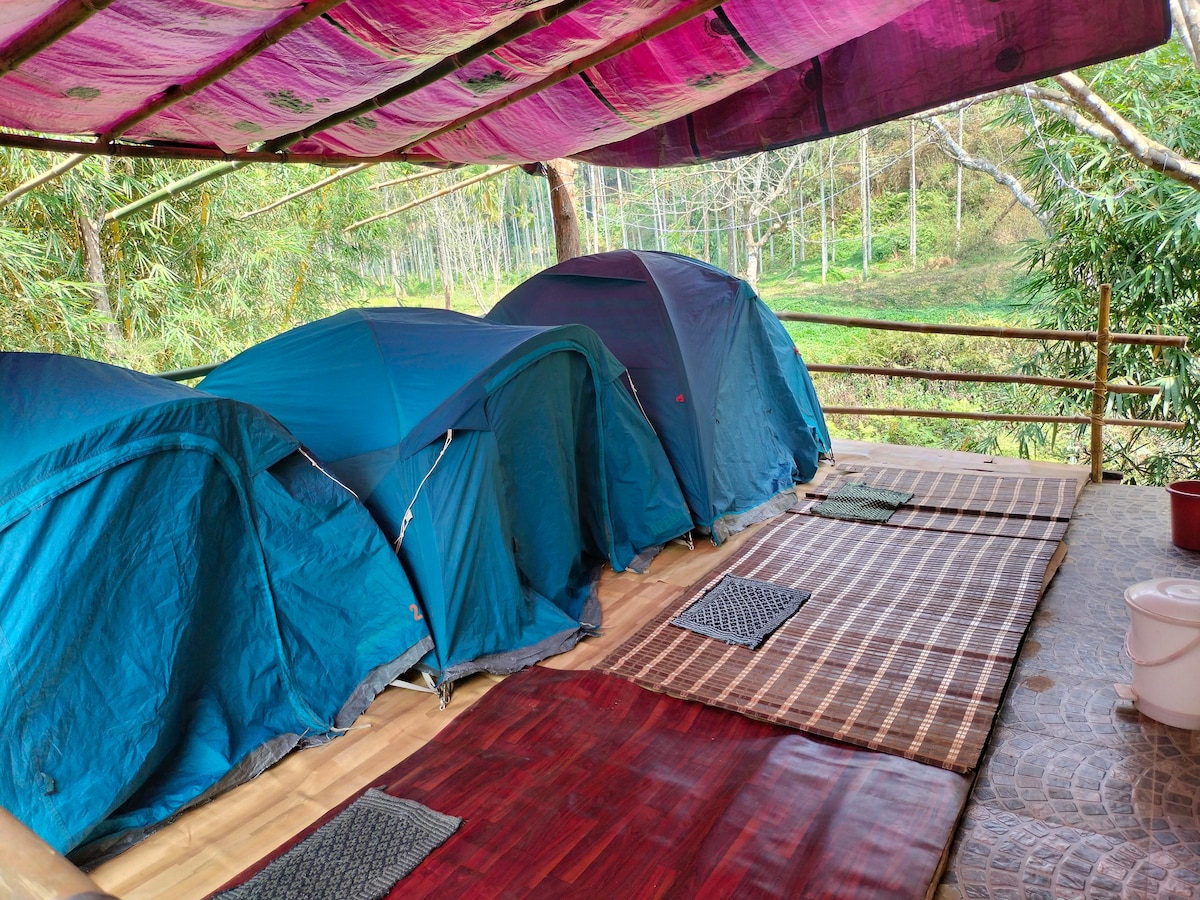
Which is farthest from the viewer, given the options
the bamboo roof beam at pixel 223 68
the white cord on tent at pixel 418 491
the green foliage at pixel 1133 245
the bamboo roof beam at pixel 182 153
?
the green foliage at pixel 1133 245

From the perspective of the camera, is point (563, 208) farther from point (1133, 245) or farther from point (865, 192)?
point (865, 192)

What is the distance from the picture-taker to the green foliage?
4.99 metres

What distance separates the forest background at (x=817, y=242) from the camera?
16.5 ft

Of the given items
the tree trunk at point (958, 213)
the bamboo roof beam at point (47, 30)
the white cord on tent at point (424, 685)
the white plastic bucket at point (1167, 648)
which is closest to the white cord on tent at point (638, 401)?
the white cord on tent at point (424, 685)

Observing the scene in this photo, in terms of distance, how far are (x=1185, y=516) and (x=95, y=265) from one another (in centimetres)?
628

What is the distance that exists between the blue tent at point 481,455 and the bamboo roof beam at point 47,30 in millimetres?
1422

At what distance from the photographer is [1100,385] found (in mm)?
4484

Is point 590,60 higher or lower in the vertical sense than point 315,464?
higher

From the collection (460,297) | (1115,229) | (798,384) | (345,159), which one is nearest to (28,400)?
(345,159)

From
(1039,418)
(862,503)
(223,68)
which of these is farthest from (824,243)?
(223,68)

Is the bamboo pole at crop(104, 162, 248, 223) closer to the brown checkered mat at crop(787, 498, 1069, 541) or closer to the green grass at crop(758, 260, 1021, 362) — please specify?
the brown checkered mat at crop(787, 498, 1069, 541)

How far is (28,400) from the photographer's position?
2207 millimetres

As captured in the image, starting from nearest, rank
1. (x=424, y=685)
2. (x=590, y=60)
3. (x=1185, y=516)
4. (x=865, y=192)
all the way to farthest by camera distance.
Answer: (x=590, y=60) < (x=424, y=685) < (x=1185, y=516) < (x=865, y=192)

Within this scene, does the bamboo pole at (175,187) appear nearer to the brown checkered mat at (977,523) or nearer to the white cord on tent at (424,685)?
the white cord on tent at (424,685)
